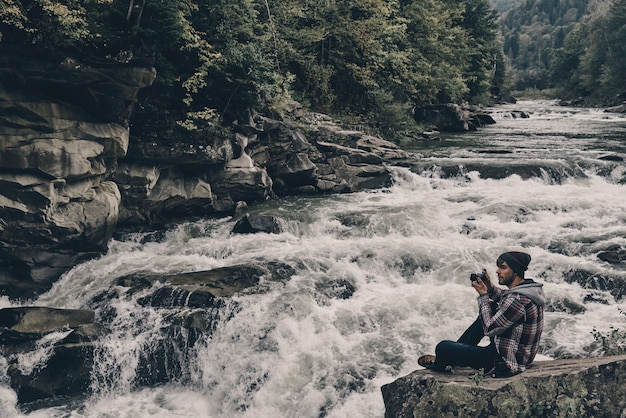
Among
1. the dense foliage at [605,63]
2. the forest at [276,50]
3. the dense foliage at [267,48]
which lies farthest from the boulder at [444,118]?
the dense foliage at [605,63]

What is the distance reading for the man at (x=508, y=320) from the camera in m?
6.71

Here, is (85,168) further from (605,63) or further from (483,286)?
(605,63)

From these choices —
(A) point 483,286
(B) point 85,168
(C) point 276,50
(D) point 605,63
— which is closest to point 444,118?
(C) point 276,50

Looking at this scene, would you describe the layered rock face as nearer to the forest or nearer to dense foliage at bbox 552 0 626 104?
the forest

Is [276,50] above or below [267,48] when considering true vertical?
above

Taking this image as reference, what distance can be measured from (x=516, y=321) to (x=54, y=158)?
13.7 meters

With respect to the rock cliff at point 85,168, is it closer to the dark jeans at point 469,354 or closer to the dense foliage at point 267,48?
the dense foliage at point 267,48

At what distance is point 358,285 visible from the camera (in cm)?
1441

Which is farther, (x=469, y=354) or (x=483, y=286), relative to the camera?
(x=469, y=354)

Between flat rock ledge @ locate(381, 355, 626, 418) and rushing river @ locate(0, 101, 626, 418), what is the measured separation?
9.73 feet

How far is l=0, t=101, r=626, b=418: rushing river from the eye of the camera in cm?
1101

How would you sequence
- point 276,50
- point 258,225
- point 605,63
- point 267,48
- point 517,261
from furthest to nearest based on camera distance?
Result: point 605,63 < point 276,50 < point 267,48 < point 258,225 < point 517,261

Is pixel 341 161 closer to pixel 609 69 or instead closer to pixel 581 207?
pixel 581 207

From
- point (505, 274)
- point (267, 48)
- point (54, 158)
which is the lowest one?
point (505, 274)
